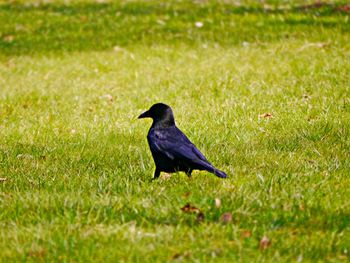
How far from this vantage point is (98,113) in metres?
7.57

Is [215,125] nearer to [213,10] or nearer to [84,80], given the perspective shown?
[84,80]

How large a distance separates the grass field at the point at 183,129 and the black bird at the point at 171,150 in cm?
14

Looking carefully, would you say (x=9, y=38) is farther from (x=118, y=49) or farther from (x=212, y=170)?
(x=212, y=170)

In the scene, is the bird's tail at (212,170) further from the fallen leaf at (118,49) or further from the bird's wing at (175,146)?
the fallen leaf at (118,49)

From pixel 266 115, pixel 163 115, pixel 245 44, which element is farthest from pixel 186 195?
pixel 245 44

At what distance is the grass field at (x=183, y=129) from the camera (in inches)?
144

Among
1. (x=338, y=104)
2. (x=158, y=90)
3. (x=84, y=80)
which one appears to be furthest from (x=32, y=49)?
(x=338, y=104)

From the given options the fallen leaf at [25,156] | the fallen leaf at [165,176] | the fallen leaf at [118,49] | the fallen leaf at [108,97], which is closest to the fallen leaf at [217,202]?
the fallen leaf at [165,176]

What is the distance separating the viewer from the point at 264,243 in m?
3.54

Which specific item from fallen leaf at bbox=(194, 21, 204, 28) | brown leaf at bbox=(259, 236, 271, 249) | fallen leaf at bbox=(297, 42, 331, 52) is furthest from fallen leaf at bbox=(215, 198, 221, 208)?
fallen leaf at bbox=(194, 21, 204, 28)

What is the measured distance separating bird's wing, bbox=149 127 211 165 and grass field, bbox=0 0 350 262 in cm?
18

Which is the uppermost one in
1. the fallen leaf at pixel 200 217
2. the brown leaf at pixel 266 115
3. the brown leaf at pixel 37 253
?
the fallen leaf at pixel 200 217

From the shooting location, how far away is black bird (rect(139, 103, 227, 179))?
4523 millimetres

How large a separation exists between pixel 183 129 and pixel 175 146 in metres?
1.78
